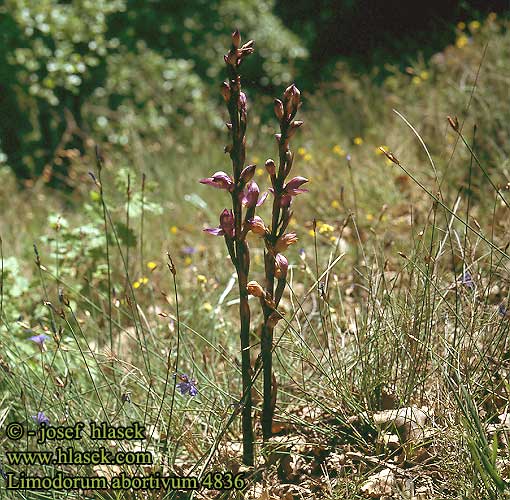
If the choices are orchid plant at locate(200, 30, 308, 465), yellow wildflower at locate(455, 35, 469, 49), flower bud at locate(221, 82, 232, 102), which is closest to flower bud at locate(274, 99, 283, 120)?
orchid plant at locate(200, 30, 308, 465)

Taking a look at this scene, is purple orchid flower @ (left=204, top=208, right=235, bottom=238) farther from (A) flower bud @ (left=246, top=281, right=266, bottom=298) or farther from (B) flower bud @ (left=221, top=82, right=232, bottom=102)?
(B) flower bud @ (left=221, top=82, right=232, bottom=102)

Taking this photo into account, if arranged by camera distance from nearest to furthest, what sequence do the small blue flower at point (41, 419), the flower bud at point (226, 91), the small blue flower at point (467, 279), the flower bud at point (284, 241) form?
the flower bud at point (226, 91)
the flower bud at point (284, 241)
the small blue flower at point (41, 419)
the small blue flower at point (467, 279)

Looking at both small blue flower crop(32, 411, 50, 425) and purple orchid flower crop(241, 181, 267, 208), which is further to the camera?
small blue flower crop(32, 411, 50, 425)

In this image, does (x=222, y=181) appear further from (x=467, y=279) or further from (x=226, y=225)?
(x=467, y=279)

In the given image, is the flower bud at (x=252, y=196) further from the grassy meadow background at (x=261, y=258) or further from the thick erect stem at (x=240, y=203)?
the grassy meadow background at (x=261, y=258)

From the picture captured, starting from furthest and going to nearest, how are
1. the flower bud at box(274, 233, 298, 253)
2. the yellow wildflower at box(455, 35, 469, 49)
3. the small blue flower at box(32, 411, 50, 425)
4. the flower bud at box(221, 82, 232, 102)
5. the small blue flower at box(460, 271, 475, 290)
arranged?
the yellow wildflower at box(455, 35, 469, 49), the small blue flower at box(460, 271, 475, 290), the small blue flower at box(32, 411, 50, 425), the flower bud at box(274, 233, 298, 253), the flower bud at box(221, 82, 232, 102)

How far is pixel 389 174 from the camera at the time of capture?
14.5ft

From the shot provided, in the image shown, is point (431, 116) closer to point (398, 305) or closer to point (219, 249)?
point (219, 249)

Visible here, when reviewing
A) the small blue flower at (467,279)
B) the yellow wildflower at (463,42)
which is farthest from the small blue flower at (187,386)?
the yellow wildflower at (463,42)

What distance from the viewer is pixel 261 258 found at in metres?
3.98

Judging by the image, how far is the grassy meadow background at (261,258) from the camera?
2199 millimetres

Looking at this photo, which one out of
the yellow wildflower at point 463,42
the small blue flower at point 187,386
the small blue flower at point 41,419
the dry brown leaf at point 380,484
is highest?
the yellow wildflower at point 463,42

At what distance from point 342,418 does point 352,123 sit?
395cm

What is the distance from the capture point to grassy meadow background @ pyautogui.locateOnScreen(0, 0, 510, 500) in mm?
2199
